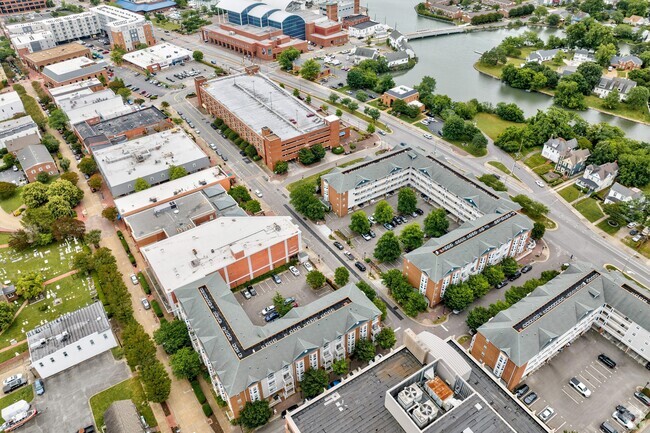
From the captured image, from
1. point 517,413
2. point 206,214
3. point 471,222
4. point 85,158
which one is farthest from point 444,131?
point 85,158

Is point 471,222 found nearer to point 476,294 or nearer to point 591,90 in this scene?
point 476,294

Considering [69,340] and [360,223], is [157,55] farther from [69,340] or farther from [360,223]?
[69,340]

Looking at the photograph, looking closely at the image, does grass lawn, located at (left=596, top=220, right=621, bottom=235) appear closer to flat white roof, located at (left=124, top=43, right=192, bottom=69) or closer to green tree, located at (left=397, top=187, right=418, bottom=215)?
green tree, located at (left=397, top=187, right=418, bottom=215)

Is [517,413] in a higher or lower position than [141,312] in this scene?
higher

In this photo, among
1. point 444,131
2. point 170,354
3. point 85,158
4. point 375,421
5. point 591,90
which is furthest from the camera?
point 591,90

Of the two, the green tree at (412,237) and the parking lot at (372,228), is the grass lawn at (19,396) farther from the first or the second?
the green tree at (412,237)

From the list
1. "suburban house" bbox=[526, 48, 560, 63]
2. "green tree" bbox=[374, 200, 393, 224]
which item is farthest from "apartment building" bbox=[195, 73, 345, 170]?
"suburban house" bbox=[526, 48, 560, 63]

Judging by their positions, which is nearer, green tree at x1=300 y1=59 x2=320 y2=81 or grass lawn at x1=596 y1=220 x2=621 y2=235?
grass lawn at x1=596 y1=220 x2=621 y2=235
